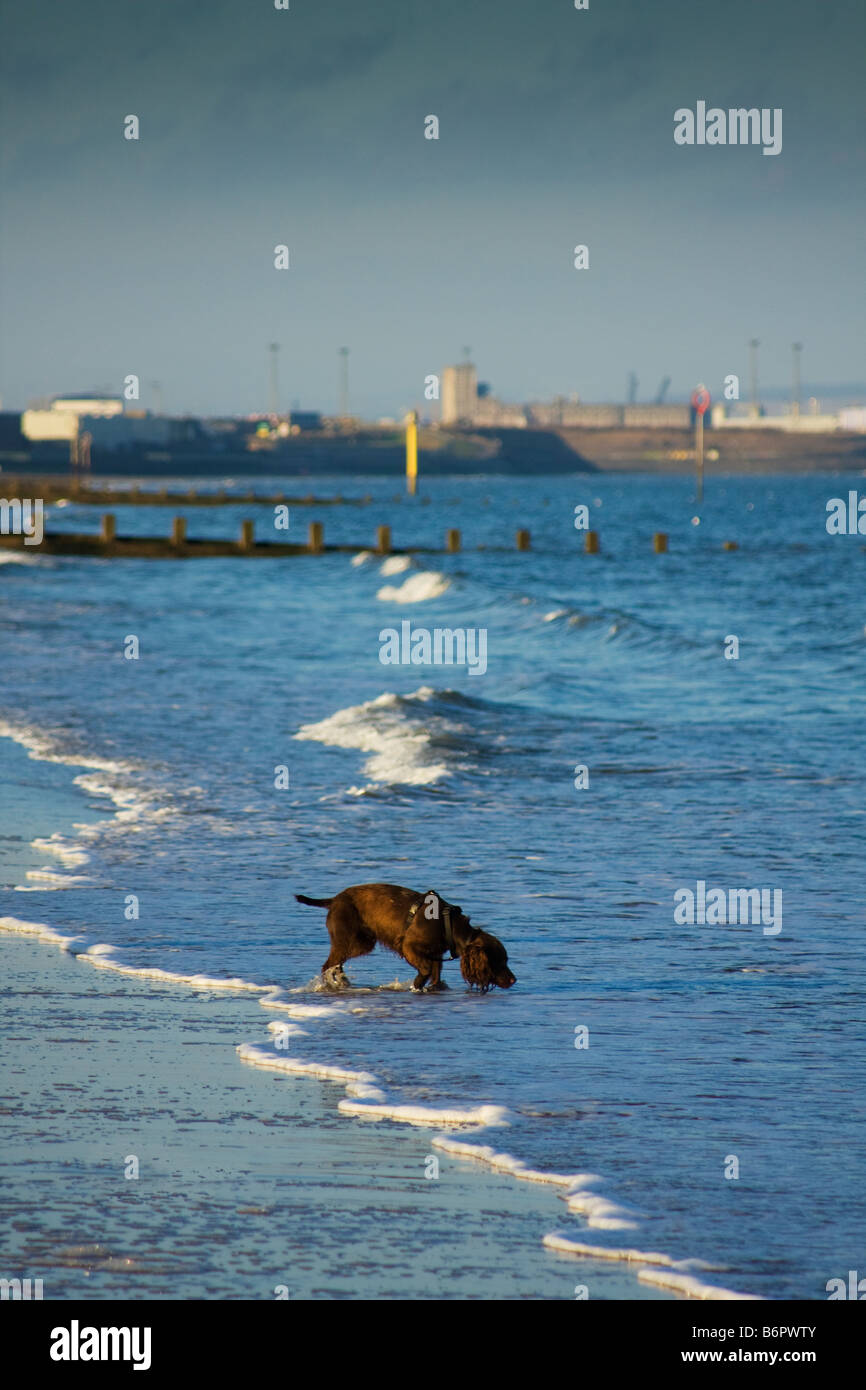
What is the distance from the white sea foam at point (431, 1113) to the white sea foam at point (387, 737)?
7.73 meters

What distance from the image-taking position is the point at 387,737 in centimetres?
1584

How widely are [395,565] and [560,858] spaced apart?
3620 centimetres

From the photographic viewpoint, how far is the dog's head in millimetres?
7411

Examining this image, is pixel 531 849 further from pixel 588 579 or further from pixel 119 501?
pixel 119 501

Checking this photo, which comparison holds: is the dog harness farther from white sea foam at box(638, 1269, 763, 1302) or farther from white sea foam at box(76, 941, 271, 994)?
white sea foam at box(638, 1269, 763, 1302)

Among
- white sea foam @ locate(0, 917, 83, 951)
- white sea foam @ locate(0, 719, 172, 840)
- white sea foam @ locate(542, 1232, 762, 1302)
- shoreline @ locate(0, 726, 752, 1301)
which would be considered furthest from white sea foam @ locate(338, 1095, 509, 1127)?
white sea foam @ locate(0, 719, 172, 840)

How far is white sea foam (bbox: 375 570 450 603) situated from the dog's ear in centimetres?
2983

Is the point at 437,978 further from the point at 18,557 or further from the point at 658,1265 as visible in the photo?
the point at 18,557

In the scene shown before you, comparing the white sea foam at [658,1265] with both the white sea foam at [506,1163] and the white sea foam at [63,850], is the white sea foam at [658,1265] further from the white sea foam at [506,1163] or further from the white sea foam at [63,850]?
the white sea foam at [63,850]

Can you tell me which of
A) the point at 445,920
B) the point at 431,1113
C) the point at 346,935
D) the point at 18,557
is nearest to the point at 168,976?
the point at 346,935

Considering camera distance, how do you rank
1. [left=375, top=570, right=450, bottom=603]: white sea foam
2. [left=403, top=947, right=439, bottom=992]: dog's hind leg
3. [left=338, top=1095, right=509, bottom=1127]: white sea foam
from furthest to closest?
1. [left=375, top=570, right=450, bottom=603]: white sea foam
2. [left=403, top=947, right=439, bottom=992]: dog's hind leg
3. [left=338, top=1095, right=509, bottom=1127]: white sea foam
